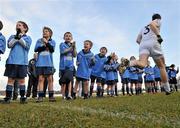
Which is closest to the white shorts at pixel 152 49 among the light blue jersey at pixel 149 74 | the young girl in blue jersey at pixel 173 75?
the light blue jersey at pixel 149 74

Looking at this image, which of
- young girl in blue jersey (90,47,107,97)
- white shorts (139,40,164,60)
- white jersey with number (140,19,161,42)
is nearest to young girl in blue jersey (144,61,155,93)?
young girl in blue jersey (90,47,107,97)

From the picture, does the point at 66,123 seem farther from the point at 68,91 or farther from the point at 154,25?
the point at 68,91

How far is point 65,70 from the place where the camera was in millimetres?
12438

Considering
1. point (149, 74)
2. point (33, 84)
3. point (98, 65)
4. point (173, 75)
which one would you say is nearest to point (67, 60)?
point (98, 65)

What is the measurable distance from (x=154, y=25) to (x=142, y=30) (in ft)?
1.70

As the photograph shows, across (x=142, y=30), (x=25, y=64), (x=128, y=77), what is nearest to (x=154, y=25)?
(x=142, y=30)

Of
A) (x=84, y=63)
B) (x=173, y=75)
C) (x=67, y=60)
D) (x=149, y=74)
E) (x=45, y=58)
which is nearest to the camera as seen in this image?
(x=45, y=58)

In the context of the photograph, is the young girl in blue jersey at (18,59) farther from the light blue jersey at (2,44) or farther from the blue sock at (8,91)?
the light blue jersey at (2,44)

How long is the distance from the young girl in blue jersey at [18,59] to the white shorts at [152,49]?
10.8ft

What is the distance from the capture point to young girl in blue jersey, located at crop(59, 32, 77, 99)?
12.3m

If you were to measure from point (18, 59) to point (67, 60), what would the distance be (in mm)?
2674

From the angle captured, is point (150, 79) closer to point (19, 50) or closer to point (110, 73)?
point (110, 73)

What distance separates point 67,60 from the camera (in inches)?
489

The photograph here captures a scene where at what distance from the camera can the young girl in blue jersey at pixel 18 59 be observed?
32.6ft
